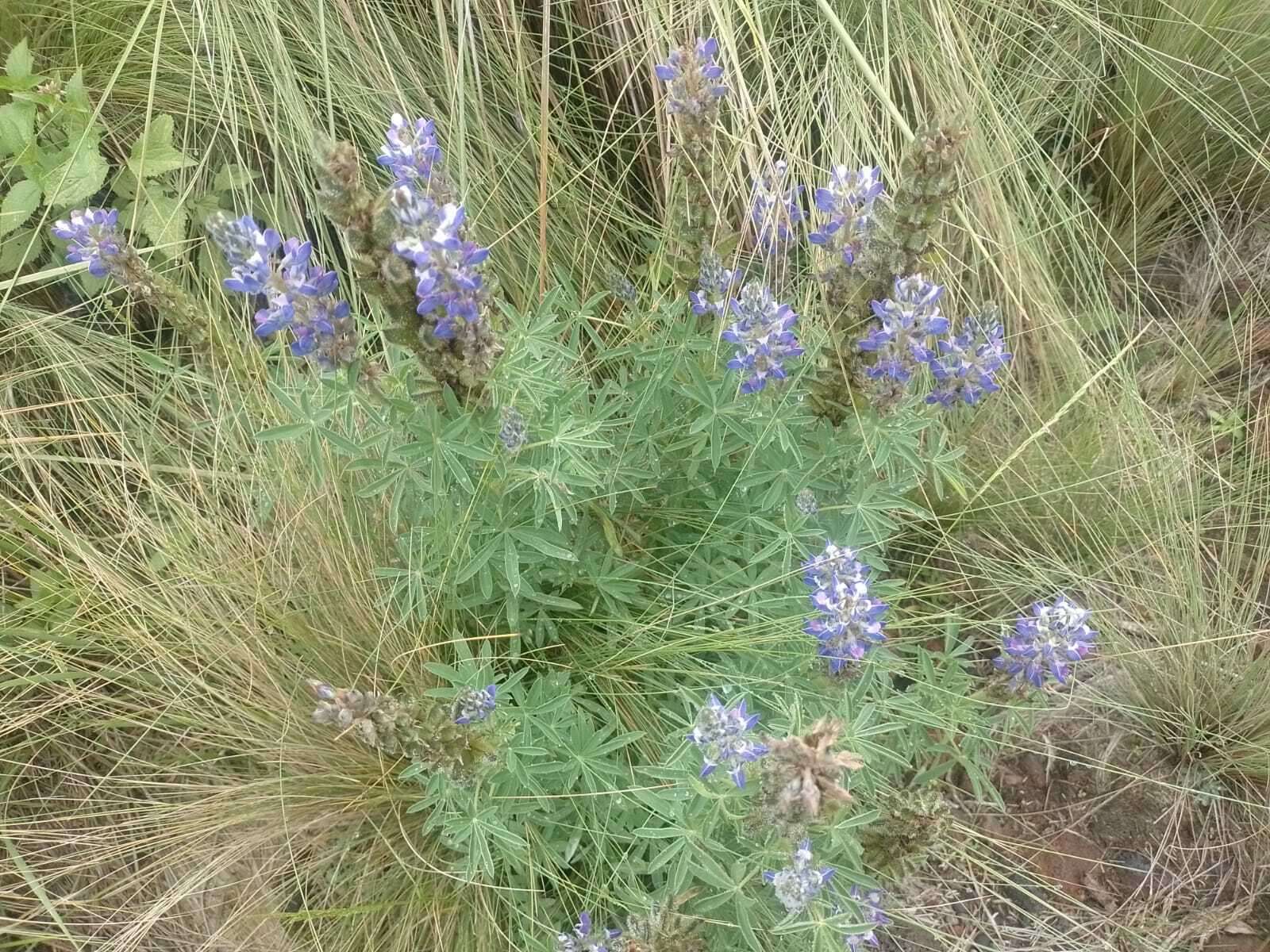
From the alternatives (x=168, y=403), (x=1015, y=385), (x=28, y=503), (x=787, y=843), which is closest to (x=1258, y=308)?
(x=1015, y=385)

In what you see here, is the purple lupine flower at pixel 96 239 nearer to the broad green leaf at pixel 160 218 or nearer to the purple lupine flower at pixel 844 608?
the broad green leaf at pixel 160 218

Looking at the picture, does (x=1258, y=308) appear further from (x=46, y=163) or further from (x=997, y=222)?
(x=46, y=163)

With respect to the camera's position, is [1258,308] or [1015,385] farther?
[1258,308]

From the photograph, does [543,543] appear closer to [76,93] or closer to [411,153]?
[411,153]

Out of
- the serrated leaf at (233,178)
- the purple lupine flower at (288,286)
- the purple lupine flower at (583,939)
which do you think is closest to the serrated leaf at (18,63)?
the serrated leaf at (233,178)

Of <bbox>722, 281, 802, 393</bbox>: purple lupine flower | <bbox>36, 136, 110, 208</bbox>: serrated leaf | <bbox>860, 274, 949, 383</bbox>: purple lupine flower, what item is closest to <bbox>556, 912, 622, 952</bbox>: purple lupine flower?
<bbox>722, 281, 802, 393</bbox>: purple lupine flower

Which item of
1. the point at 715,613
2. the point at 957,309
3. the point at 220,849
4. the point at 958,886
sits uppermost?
the point at 957,309

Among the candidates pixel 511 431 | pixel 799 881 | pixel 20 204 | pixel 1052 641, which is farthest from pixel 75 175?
pixel 1052 641
